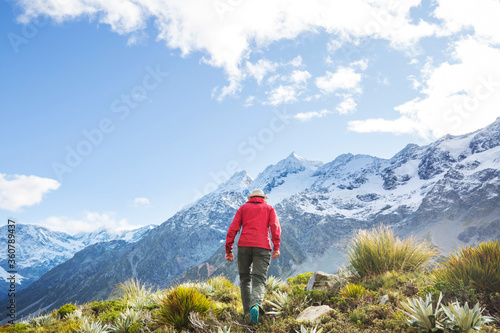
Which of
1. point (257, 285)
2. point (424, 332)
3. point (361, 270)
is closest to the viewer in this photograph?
point (424, 332)

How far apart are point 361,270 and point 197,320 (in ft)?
15.1

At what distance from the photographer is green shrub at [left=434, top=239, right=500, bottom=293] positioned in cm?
546

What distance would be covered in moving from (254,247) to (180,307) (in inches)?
72.5

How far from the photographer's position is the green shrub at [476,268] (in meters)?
5.46

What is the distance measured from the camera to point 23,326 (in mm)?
8195

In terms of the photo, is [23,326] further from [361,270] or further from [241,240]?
[361,270]

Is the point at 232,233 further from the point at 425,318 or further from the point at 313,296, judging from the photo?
the point at 425,318

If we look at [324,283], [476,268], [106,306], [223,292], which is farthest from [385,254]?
A: [106,306]

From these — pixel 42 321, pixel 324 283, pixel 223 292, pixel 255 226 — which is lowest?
pixel 324 283

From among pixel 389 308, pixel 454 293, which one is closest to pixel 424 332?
pixel 389 308

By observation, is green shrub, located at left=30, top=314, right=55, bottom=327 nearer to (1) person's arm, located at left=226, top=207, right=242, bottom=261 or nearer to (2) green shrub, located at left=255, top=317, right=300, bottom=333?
(1) person's arm, located at left=226, top=207, right=242, bottom=261

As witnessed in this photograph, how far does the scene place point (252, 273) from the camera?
619cm

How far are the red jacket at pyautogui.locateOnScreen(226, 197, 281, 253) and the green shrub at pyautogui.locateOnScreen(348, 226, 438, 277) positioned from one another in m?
2.97

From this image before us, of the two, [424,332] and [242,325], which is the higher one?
[242,325]
